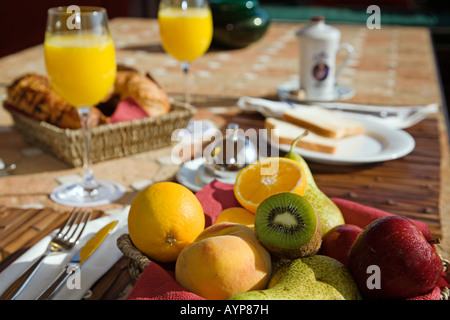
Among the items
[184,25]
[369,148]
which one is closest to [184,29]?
[184,25]

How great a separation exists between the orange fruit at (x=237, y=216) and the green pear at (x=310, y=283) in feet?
0.36

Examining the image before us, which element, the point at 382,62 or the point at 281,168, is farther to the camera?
the point at 382,62

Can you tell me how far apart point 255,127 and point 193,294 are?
720mm

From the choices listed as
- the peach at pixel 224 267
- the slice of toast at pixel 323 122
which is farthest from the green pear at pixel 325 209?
the slice of toast at pixel 323 122

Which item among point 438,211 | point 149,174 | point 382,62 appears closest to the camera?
point 438,211

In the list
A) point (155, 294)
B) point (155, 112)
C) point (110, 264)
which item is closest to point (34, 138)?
point (155, 112)

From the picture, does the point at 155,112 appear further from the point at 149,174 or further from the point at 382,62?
the point at 382,62

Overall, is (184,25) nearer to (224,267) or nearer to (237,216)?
(237,216)

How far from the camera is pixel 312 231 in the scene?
19.3 inches

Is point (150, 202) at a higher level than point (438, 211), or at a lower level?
higher

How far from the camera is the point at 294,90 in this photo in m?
1.33

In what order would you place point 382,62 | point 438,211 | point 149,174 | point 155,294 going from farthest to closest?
point 382,62 < point 149,174 < point 438,211 < point 155,294

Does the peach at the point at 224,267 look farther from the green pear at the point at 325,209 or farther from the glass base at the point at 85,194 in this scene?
the glass base at the point at 85,194

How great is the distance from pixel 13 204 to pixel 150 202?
35 cm
